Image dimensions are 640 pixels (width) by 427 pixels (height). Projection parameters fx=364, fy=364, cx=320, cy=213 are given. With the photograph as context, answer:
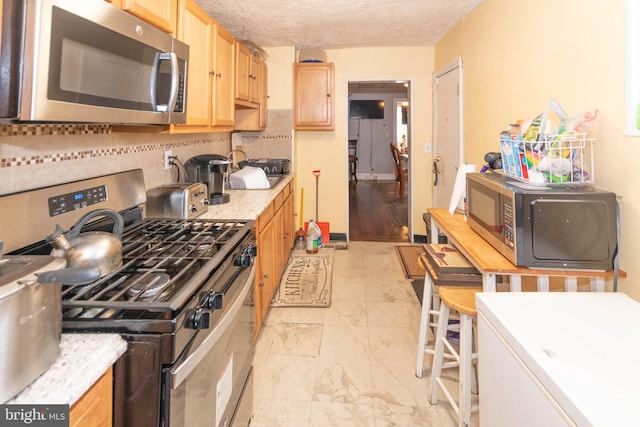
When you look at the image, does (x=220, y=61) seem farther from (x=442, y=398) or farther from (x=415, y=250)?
(x=415, y=250)

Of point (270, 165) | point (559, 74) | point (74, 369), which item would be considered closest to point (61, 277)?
point (74, 369)

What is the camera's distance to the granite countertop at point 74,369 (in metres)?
0.63

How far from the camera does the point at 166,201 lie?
1930 mm

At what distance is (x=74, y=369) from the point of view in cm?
71

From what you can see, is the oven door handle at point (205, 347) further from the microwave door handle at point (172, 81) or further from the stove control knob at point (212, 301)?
the microwave door handle at point (172, 81)

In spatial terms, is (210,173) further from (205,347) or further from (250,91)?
(205,347)

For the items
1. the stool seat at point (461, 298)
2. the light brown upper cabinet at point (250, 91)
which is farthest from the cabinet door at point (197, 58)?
the stool seat at point (461, 298)

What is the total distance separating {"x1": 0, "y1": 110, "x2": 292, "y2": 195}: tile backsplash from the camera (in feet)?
4.00

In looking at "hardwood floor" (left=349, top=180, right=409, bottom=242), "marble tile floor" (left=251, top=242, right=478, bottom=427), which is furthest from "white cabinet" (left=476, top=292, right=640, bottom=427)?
"hardwood floor" (left=349, top=180, right=409, bottom=242)

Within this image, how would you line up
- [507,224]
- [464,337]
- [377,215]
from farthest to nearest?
1. [377,215]
2. [464,337]
3. [507,224]

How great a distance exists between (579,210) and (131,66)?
1670 millimetres

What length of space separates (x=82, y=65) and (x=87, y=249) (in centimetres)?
56

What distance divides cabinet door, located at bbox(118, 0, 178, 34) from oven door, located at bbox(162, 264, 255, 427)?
114 centimetres

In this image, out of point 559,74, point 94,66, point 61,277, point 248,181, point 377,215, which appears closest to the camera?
point 61,277
